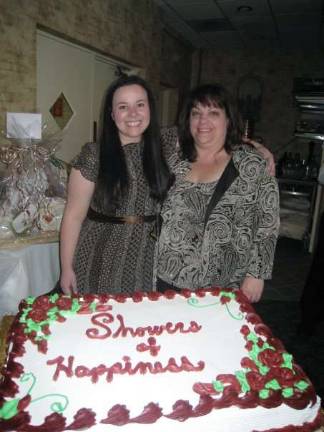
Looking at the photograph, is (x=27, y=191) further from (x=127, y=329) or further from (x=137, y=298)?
(x=127, y=329)

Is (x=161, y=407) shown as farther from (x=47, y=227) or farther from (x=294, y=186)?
(x=294, y=186)

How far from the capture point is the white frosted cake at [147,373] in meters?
0.86

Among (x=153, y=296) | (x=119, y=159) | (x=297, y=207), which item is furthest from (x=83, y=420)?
(x=297, y=207)

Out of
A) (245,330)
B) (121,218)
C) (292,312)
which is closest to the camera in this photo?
(245,330)

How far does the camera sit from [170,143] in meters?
1.73

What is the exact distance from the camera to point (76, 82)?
3.64 m

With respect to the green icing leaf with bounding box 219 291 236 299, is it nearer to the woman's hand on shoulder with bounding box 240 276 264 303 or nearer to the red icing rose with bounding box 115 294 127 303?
the woman's hand on shoulder with bounding box 240 276 264 303

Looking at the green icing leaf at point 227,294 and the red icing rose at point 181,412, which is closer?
the red icing rose at point 181,412

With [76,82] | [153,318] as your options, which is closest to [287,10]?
[76,82]

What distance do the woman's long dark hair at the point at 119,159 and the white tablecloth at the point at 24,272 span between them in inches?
21.3

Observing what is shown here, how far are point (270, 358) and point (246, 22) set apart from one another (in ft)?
17.2

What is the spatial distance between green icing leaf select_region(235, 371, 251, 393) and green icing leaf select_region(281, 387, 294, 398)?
3.6 inches

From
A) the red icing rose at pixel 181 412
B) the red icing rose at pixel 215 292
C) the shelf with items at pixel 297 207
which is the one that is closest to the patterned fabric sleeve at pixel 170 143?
the red icing rose at pixel 215 292

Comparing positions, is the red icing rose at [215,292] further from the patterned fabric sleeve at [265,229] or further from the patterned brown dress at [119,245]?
the patterned brown dress at [119,245]
